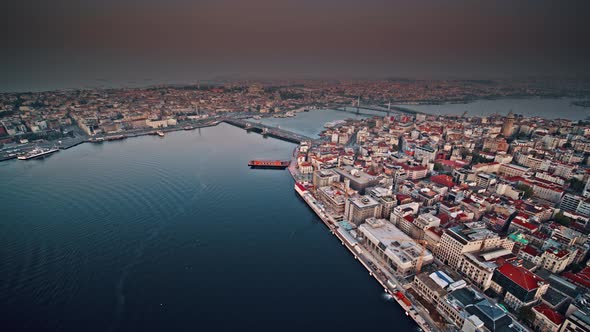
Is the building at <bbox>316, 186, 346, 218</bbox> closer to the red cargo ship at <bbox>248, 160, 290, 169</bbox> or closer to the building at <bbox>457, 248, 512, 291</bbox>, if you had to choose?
the red cargo ship at <bbox>248, 160, 290, 169</bbox>

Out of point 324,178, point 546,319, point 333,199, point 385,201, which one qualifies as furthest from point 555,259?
point 324,178

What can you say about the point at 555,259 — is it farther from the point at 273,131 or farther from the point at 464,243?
the point at 273,131

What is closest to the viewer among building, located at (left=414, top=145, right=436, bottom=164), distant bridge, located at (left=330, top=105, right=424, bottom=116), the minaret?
building, located at (left=414, top=145, right=436, bottom=164)

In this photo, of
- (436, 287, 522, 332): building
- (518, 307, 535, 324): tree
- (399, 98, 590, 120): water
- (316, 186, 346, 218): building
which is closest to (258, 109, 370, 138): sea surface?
(399, 98, 590, 120): water

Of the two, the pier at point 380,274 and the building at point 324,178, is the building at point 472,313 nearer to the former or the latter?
the pier at point 380,274

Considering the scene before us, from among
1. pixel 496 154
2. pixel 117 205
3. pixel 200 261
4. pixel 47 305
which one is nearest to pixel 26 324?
pixel 47 305

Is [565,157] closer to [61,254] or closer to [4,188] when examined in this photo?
[61,254]
